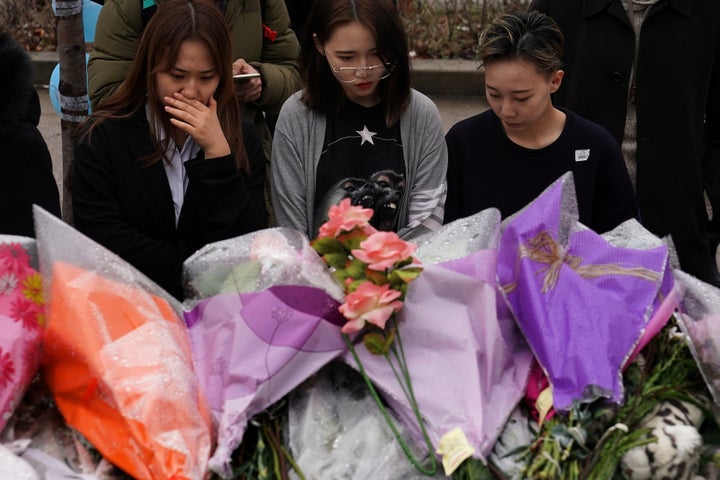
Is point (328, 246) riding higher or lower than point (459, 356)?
higher

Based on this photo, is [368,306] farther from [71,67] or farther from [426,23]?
[426,23]

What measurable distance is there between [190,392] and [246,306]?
0.22m

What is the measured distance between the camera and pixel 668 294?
7.39ft

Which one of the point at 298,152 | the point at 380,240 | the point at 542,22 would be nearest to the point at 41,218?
the point at 380,240

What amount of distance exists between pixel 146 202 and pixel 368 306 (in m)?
1.06

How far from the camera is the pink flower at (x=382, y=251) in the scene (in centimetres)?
206

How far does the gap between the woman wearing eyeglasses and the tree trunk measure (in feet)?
3.13

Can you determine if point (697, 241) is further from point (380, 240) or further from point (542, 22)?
point (380, 240)

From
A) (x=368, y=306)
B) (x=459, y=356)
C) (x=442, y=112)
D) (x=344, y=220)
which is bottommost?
(x=442, y=112)

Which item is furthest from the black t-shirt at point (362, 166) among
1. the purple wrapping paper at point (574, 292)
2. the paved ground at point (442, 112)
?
the paved ground at point (442, 112)

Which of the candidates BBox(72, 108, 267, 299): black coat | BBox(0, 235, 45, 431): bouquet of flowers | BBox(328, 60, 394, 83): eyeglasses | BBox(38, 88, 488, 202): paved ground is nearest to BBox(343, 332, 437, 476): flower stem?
BBox(0, 235, 45, 431): bouquet of flowers

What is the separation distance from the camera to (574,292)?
2.19 metres

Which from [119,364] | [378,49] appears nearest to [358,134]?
[378,49]

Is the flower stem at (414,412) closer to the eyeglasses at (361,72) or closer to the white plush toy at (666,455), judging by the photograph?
the white plush toy at (666,455)
